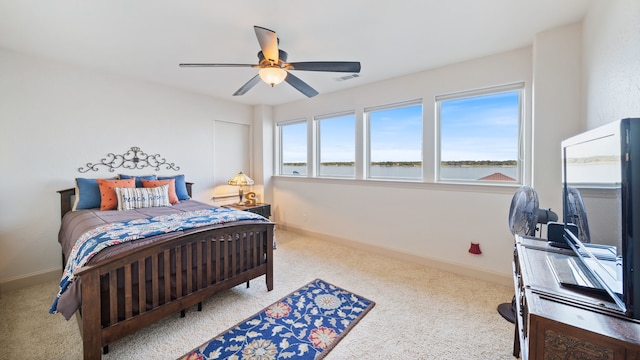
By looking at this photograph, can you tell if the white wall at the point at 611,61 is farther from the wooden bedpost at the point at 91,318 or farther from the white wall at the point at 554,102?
the wooden bedpost at the point at 91,318

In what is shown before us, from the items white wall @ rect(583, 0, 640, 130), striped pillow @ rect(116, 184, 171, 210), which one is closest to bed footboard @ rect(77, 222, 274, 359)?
striped pillow @ rect(116, 184, 171, 210)

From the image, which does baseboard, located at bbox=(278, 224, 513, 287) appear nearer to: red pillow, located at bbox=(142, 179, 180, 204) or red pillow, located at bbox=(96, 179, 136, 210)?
red pillow, located at bbox=(142, 179, 180, 204)

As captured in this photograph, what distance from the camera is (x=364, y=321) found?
2.12 meters

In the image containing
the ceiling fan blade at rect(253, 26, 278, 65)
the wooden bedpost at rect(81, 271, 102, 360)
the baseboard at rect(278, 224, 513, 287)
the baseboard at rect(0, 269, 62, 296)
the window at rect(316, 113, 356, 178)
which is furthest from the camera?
the window at rect(316, 113, 356, 178)

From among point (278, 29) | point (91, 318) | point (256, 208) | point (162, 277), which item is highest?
point (278, 29)

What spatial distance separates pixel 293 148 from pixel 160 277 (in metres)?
3.40

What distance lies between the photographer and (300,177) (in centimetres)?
464

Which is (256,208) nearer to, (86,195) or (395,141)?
(86,195)

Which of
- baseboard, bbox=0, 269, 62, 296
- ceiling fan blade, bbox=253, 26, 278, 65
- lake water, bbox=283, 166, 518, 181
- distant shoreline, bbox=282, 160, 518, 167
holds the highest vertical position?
ceiling fan blade, bbox=253, 26, 278, 65

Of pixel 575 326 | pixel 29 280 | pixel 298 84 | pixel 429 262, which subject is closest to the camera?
pixel 575 326

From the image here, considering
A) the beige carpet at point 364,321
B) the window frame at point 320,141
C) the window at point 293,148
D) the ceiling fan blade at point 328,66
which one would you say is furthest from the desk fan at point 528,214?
the window at point 293,148

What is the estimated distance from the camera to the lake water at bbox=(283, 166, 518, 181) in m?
2.91

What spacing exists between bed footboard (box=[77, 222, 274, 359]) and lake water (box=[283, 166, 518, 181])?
6.50 ft

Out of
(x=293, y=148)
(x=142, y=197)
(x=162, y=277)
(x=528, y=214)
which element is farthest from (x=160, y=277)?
(x=293, y=148)
